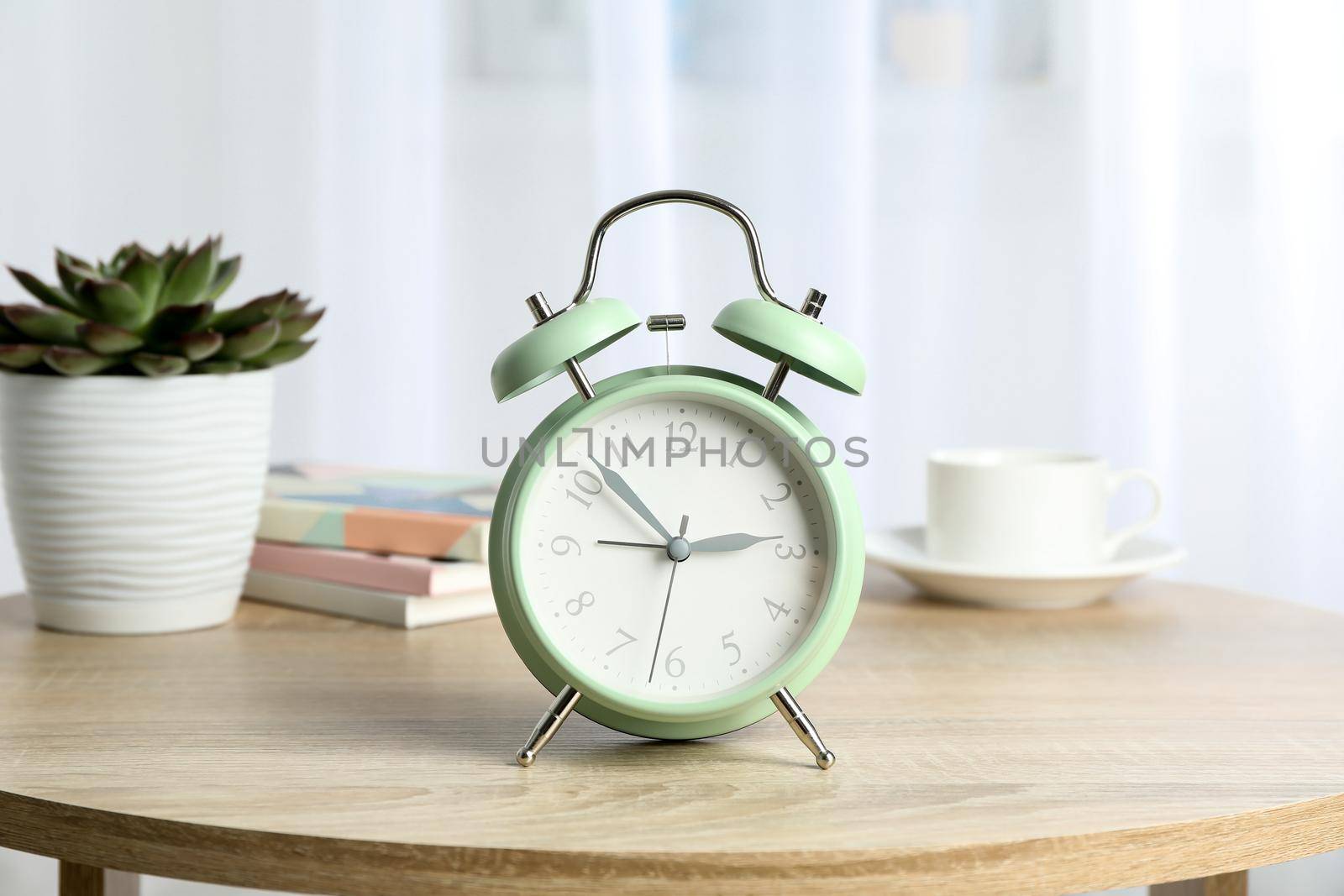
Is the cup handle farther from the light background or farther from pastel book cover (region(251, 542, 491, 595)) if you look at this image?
the light background

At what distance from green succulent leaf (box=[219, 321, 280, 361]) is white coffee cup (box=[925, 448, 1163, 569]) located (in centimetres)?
57

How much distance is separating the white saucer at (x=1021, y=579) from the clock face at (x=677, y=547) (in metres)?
0.43

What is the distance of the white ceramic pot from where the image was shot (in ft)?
3.23

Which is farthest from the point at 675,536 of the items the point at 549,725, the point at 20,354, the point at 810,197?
the point at 810,197

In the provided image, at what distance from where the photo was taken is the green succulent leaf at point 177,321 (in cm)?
97

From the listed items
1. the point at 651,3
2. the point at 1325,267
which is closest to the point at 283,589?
the point at 651,3

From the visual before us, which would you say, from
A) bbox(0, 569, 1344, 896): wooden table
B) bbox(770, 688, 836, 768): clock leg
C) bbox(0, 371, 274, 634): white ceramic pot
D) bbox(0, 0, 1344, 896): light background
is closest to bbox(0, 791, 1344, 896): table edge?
bbox(0, 569, 1344, 896): wooden table

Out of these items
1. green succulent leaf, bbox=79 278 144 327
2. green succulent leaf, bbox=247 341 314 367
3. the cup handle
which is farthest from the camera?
the cup handle

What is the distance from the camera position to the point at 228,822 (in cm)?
59

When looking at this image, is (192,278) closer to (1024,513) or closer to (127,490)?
(127,490)

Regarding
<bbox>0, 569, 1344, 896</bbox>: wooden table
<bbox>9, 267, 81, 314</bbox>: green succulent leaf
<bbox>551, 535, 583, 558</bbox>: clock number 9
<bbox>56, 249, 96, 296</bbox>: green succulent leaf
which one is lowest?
<bbox>0, 569, 1344, 896</bbox>: wooden table

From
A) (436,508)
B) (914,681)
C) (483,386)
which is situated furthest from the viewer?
(483,386)

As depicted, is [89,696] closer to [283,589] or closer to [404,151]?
[283,589]

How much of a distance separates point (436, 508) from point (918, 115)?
1.24 m
